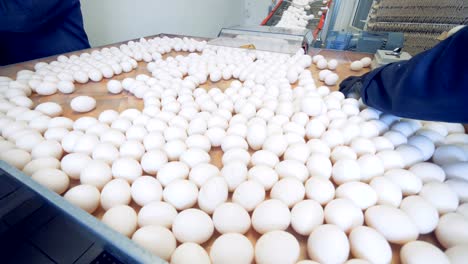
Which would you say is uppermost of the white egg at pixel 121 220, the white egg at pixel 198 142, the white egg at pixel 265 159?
the white egg at pixel 265 159

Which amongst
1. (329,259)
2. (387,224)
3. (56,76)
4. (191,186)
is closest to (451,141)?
(387,224)

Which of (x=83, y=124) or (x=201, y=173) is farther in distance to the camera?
(x=83, y=124)

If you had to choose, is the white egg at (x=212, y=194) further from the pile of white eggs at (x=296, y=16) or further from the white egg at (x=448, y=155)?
the pile of white eggs at (x=296, y=16)

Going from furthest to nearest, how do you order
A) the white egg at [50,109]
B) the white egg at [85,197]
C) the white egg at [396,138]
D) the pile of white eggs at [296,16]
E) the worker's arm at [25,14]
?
1. the pile of white eggs at [296,16]
2. the worker's arm at [25,14]
3. the white egg at [50,109]
4. the white egg at [396,138]
5. the white egg at [85,197]

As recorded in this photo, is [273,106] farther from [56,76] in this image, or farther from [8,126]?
[56,76]

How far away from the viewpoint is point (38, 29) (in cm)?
127

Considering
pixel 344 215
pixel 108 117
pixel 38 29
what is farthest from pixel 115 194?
pixel 38 29

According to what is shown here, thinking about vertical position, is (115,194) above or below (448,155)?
below

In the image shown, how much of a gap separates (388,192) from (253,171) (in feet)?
1.02

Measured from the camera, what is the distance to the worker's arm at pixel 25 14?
1.09 meters

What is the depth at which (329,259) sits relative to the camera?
409 mm

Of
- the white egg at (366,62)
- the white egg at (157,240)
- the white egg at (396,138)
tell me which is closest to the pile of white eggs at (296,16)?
the white egg at (366,62)

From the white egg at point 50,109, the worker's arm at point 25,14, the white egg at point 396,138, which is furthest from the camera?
the worker's arm at point 25,14

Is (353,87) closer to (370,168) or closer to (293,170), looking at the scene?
(370,168)
